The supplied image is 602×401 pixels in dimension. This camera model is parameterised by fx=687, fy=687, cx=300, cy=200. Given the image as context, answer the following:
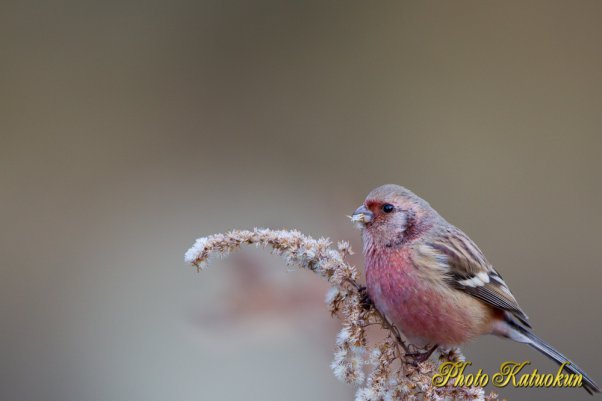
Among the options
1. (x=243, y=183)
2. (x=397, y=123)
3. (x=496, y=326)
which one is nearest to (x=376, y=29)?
(x=397, y=123)

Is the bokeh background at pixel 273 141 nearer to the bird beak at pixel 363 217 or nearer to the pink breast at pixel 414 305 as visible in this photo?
the bird beak at pixel 363 217

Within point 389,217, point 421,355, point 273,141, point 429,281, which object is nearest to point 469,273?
point 429,281

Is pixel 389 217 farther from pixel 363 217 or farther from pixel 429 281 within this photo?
pixel 429 281

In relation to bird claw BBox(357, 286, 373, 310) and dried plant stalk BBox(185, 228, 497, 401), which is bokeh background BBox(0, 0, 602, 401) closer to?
bird claw BBox(357, 286, 373, 310)

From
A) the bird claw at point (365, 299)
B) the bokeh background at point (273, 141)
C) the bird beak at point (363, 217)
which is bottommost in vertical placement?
the bird claw at point (365, 299)

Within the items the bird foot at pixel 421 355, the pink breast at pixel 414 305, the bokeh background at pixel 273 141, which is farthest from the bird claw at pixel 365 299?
the bokeh background at pixel 273 141

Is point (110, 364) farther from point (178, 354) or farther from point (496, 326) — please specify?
point (496, 326)

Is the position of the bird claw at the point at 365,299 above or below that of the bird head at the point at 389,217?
below
